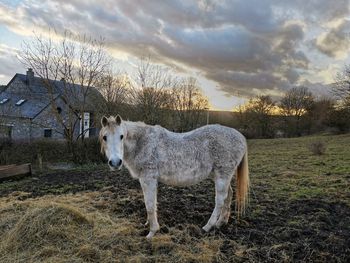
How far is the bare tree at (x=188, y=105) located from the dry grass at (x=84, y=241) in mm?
16739

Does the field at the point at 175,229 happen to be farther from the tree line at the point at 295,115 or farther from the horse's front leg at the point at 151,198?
the tree line at the point at 295,115

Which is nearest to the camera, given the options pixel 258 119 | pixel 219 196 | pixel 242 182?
pixel 219 196

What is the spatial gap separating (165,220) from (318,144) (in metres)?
14.6

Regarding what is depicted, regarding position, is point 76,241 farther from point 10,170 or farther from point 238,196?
point 10,170

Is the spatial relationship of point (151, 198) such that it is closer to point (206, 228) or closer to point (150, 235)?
point (150, 235)

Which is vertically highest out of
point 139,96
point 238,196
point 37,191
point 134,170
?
point 139,96

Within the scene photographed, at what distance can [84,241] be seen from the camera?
4402mm

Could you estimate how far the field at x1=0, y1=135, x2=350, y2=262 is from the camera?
4.10m

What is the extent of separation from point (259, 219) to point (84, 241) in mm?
3135

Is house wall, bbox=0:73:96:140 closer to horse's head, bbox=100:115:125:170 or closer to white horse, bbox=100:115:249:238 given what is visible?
white horse, bbox=100:115:249:238

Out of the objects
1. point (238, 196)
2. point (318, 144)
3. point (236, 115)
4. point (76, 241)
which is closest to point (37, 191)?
point (76, 241)

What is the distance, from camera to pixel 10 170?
10570 mm

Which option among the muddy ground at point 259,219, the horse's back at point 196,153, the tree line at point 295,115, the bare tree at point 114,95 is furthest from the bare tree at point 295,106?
the horse's back at point 196,153

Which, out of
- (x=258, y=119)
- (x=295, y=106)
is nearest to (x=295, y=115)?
(x=295, y=106)
